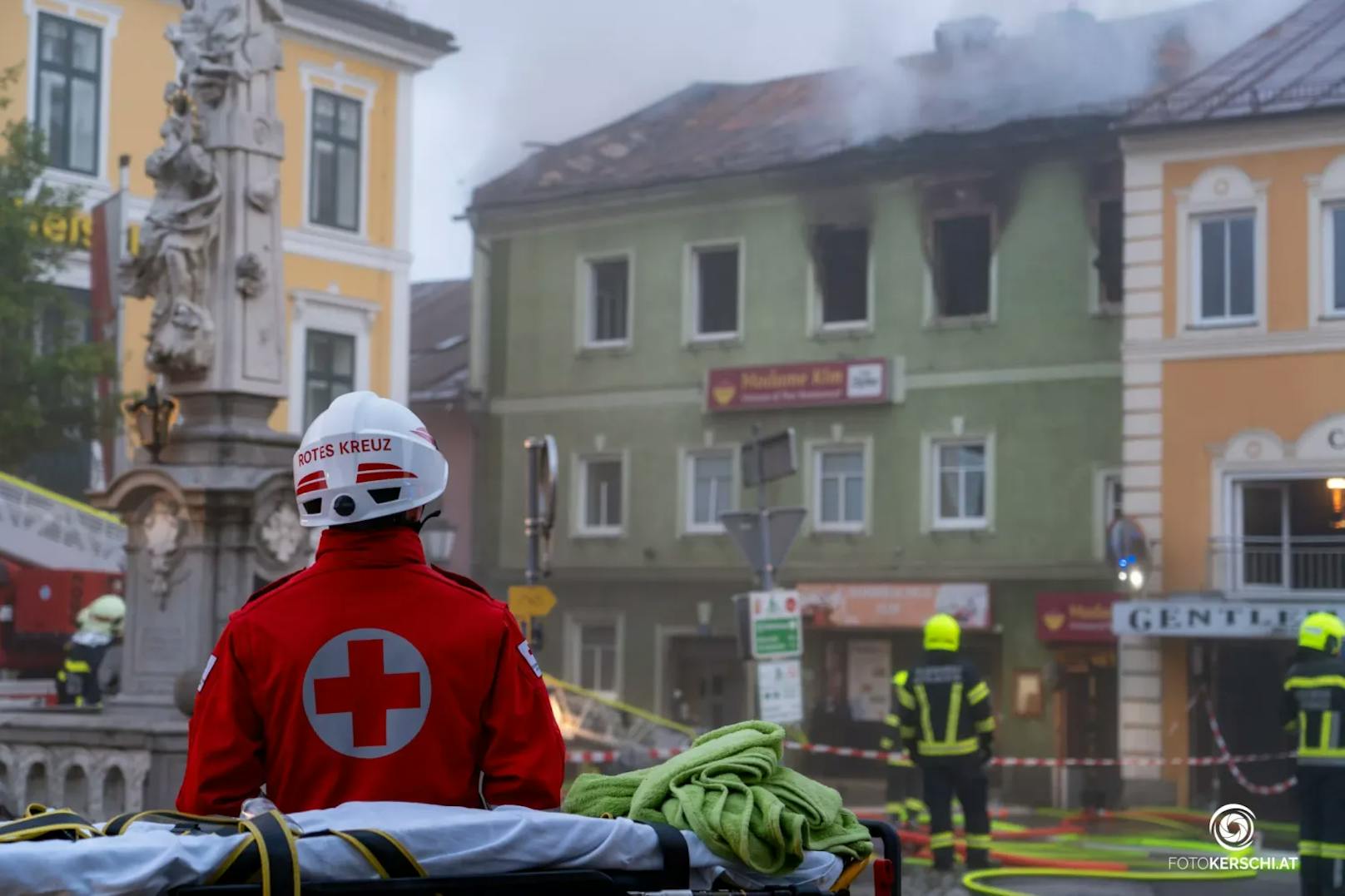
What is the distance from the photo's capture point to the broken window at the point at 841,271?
29.2 metres

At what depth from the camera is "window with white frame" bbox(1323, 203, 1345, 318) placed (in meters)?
23.4

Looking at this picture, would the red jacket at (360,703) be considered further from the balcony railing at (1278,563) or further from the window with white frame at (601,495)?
the window with white frame at (601,495)

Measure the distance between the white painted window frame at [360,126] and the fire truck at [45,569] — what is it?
254 inches

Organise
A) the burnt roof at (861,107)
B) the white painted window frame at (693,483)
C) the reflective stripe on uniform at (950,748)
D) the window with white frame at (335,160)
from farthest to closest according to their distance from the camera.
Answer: the white painted window frame at (693,483) → the window with white frame at (335,160) → the burnt roof at (861,107) → the reflective stripe on uniform at (950,748)

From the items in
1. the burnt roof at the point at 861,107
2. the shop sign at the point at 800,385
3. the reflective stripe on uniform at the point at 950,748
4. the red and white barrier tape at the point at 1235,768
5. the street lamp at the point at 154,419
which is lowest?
the red and white barrier tape at the point at 1235,768

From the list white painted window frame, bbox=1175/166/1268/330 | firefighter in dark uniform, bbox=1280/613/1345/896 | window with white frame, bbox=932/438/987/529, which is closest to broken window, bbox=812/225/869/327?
window with white frame, bbox=932/438/987/529

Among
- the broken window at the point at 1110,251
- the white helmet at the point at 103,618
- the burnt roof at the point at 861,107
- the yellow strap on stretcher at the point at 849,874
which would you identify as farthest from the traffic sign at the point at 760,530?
the burnt roof at the point at 861,107

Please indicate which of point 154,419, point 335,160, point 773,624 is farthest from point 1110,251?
point 154,419

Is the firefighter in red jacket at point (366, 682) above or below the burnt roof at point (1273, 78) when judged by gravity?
below

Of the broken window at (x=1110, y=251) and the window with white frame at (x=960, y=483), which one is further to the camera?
the window with white frame at (x=960, y=483)

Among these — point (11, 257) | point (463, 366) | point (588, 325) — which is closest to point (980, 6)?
point (588, 325)

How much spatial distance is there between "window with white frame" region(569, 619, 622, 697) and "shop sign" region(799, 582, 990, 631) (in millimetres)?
3735

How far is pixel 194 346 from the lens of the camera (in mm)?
10711

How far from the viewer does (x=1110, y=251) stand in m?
26.6
